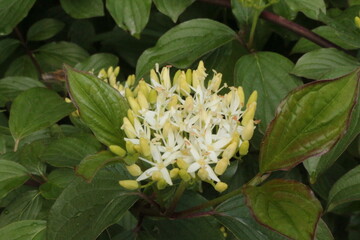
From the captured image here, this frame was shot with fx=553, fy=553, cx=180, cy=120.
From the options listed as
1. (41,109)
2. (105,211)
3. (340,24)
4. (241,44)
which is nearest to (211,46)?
(241,44)

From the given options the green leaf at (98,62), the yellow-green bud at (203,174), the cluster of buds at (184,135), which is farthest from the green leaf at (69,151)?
the green leaf at (98,62)

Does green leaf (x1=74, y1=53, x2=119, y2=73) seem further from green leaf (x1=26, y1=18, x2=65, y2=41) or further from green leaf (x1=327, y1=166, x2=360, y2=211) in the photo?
green leaf (x1=327, y1=166, x2=360, y2=211)

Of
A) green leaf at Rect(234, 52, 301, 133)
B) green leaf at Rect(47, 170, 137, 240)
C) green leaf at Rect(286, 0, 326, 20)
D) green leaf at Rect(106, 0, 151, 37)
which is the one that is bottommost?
green leaf at Rect(47, 170, 137, 240)

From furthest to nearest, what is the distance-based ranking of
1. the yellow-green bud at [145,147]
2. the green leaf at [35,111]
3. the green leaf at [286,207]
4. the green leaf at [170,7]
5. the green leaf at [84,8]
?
the green leaf at [84,8]
the green leaf at [170,7]
the green leaf at [35,111]
the yellow-green bud at [145,147]
the green leaf at [286,207]

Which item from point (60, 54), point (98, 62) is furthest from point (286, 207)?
point (60, 54)

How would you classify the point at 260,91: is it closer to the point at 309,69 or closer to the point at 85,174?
the point at 309,69

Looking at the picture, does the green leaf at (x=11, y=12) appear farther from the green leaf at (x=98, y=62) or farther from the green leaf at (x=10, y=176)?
the green leaf at (x=10, y=176)

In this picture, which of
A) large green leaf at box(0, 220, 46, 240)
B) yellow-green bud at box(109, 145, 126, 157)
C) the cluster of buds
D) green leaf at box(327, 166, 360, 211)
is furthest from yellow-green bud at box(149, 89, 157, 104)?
green leaf at box(327, 166, 360, 211)
